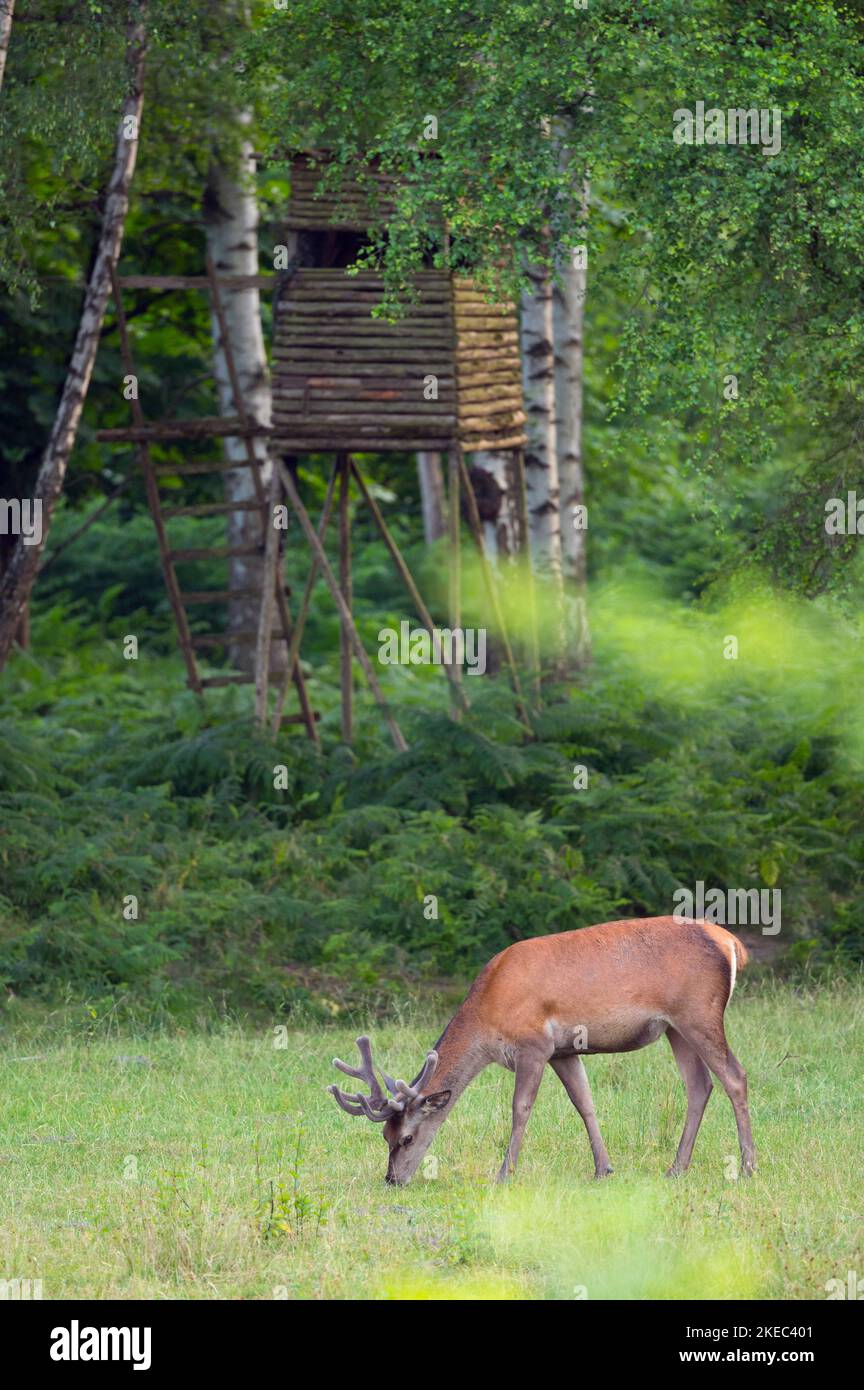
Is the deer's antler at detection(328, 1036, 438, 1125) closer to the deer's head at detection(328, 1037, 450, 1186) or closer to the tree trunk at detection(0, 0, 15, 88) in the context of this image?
the deer's head at detection(328, 1037, 450, 1186)

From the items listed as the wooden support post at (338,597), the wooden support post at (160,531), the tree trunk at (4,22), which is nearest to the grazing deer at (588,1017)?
the tree trunk at (4,22)

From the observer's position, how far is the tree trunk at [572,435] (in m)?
20.8

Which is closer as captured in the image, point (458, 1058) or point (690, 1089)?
point (458, 1058)

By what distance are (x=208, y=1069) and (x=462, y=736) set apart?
232 inches

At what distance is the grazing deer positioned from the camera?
9.17 meters

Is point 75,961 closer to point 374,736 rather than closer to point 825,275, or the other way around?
point 374,736

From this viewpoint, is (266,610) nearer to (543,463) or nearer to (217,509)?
(217,509)

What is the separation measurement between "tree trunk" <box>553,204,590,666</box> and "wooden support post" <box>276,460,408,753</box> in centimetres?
278

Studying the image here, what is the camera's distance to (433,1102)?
9.12 m

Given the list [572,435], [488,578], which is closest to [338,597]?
[488,578]

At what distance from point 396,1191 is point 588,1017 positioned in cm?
122

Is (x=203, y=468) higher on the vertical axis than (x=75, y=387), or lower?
lower
